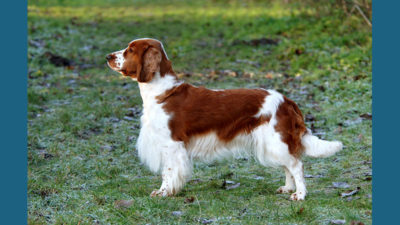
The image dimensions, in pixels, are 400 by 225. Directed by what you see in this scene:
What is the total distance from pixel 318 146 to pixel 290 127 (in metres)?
0.34

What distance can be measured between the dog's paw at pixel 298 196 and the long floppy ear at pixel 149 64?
5.64ft

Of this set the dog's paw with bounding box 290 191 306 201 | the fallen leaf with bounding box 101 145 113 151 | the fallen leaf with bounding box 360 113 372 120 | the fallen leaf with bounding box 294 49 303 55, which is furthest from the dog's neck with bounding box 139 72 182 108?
the fallen leaf with bounding box 294 49 303 55

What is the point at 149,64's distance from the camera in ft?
16.3

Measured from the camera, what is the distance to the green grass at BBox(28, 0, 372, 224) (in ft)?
14.8

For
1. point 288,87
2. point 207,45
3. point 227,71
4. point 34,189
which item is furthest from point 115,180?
point 207,45

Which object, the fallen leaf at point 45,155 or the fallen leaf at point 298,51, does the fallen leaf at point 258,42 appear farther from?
the fallen leaf at point 45,155

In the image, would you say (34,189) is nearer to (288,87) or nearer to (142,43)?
(142,43)

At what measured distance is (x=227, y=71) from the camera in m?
10.7

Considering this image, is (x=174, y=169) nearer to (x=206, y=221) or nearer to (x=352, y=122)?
(x=206, y=221)

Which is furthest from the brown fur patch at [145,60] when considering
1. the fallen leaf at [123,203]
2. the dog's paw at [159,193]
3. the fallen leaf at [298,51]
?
the fallen leaf at [298,51]

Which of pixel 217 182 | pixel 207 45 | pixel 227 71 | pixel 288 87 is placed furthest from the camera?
pixel 207 45

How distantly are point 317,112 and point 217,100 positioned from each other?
352cm

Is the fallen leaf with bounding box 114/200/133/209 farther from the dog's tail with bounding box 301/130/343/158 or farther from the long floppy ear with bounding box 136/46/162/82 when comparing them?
the dog's tail with bounding box 301/130/343/158

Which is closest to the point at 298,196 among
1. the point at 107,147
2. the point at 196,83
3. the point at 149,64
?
the point at 149,64
